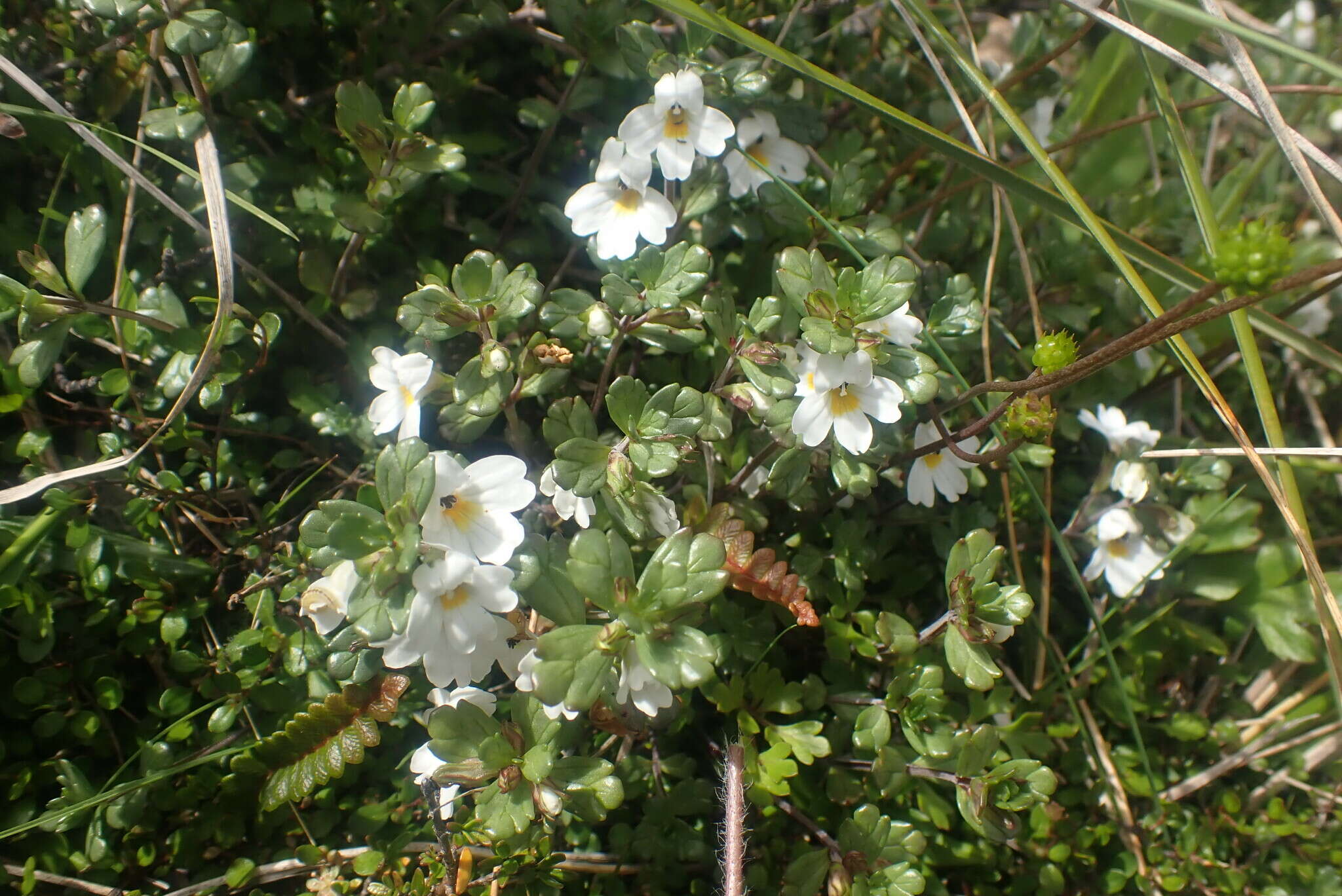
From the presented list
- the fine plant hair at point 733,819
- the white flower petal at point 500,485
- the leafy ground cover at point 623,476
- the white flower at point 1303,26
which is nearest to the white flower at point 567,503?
the leafy ground cover at point 623,476

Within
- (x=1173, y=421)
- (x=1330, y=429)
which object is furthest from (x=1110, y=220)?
(x=1330, y=429)

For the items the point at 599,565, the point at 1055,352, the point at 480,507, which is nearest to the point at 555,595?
the point at 599,565

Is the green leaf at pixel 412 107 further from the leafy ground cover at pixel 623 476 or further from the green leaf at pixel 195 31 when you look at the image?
the green leaf at pixel 195 31

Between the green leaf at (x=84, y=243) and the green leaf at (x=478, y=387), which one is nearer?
the green leaf at (x=478, y=387)

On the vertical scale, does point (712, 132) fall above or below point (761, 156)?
above

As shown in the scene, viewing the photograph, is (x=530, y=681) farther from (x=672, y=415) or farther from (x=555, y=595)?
(x=672, y=415)

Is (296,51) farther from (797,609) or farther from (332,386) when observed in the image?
(797,609)

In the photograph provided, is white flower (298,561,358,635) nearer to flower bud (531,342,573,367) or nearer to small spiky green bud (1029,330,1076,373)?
flower bud (531,342,573,367)
